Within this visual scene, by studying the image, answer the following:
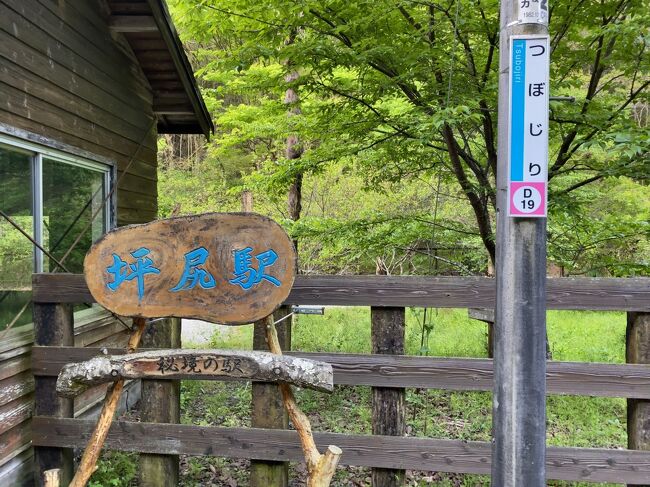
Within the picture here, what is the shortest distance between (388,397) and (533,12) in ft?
7.23

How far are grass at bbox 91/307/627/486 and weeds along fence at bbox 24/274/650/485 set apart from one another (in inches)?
31.5

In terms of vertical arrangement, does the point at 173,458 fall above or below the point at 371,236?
below

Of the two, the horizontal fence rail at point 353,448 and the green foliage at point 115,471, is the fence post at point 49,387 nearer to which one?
the horizontal fence rail at point 353,448

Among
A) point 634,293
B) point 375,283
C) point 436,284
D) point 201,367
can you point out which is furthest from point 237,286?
point 634,293

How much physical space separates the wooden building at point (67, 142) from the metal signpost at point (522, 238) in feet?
10.1

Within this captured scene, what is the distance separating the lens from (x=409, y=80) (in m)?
5.23

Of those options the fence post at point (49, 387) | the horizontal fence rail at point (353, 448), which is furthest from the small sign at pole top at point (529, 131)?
the fence post at point (49, 387)

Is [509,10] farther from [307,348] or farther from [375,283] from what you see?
[307,348]

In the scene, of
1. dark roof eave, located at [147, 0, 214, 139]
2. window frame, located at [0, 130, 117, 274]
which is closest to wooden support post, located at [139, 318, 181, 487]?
window frame, located at [0, 130, 117, 274]

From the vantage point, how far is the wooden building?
11.0 feet

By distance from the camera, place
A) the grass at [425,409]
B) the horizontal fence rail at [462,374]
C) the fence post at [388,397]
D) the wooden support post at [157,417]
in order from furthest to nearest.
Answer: the grass at [425,409], the wooden support post at [157,417], the fence post at [388,397], the horizontal fence rail at [462,374]

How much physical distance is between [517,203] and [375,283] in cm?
134

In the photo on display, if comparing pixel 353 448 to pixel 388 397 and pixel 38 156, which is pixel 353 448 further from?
pixel 38 156

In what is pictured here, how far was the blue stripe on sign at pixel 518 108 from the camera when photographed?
5.81 ft
